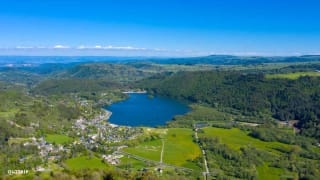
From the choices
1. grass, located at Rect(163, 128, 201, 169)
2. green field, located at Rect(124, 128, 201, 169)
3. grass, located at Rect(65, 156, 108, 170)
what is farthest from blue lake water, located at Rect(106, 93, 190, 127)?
grass, located at Rect(65, 156, 108, 170)

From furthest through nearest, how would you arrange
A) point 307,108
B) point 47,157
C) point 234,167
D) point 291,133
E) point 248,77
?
point 248,77, point 307,108, point 291,133, point 47,157, point 234,167

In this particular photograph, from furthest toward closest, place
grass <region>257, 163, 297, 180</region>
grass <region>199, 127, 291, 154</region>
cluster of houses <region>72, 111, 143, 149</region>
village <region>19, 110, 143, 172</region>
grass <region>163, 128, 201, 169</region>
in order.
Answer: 1. cluster of houses <region>72, 111, 143, 149</region>
2. grass <region>199, 127, 291, 154</region>
3. village <region>19, 110, 143, 172</region>
4. grass <region>163, 128, 201, 169</region>
5. grass <region>257, 163, 297, 180</region>

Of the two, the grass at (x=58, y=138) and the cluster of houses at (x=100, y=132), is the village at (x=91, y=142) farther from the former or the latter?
the grass at (x=58, y=138)

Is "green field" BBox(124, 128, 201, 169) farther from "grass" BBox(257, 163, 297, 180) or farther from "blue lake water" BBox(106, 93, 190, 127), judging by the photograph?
"blue lake water" BBox(106, 93, 190, 127)

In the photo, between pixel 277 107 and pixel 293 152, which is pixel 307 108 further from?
pixel 293 152

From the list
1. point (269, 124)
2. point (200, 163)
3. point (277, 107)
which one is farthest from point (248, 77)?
point (200, 163)

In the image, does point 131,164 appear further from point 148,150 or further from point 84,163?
point 148,150
